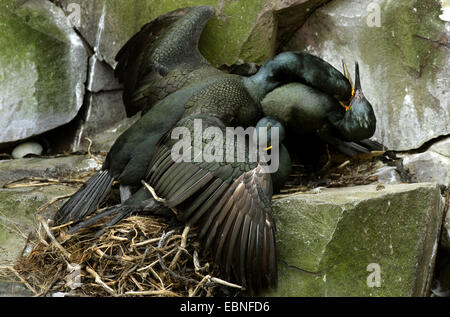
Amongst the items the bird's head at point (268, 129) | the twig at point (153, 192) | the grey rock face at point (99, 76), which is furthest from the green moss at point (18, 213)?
the bird's head at point (268, 129)

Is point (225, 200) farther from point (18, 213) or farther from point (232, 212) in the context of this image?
point (18, 213)

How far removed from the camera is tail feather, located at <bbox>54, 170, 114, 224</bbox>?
3.08 meters

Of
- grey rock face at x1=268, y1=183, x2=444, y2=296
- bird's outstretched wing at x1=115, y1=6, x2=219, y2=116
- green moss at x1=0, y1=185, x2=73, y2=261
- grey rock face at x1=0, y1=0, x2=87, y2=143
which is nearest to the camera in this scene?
grey rock face at x1=268, y1=183, x2=444, y2=296

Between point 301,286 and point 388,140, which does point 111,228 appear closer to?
point 301,286

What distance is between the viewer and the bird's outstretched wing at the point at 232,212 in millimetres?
2541

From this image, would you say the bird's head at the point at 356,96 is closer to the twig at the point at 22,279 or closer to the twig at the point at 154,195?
the twig at the point at 154,195

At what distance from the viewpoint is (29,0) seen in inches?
157

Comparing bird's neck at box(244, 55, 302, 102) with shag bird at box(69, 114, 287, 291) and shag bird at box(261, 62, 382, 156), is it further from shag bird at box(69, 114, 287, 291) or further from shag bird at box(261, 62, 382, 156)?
shag bird at box(69, 114, 287, 291)

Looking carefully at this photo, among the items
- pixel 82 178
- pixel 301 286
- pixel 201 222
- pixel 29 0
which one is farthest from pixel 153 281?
pixel 29 0

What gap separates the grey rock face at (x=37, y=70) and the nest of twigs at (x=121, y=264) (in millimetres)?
1145

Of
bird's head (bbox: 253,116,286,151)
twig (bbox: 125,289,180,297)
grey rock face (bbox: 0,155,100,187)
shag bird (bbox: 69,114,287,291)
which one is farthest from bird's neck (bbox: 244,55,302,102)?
twig (bbox: 125,289,180,297)

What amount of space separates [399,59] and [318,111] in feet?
2.01

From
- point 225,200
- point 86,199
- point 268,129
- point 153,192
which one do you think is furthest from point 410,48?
point 86,199

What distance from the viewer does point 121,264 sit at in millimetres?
2775
